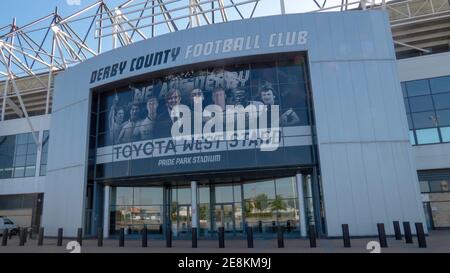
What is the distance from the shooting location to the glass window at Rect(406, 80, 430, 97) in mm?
21848

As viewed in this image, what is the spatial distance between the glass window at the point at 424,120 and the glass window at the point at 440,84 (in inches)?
62.1

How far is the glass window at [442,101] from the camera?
21.3 meters

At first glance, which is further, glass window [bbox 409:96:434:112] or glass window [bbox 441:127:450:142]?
glass window [bbox 409:96:434:112]

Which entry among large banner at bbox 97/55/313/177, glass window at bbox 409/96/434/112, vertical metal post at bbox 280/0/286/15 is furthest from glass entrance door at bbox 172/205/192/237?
glass window at bbox 409/96/434/112

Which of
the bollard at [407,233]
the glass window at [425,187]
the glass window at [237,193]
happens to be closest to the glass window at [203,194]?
the glass window at [237,193]

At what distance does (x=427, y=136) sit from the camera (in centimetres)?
2134

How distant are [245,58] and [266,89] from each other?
81.1 inches

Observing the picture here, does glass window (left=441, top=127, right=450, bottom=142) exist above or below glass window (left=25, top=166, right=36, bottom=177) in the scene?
below

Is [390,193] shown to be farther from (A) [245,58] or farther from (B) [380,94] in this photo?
(A) [245,58]

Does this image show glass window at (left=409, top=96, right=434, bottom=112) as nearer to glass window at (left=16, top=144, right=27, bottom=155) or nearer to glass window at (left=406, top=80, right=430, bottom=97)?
glass window at (left=406, top=80, right=430, bottom=97)

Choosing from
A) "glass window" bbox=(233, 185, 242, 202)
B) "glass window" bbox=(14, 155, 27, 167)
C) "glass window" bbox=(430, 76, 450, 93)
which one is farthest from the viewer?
"glass window" bbox=(14, 155, 27, 167)

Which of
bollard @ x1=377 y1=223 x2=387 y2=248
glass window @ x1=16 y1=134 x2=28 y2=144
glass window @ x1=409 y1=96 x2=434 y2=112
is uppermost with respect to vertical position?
glass window @ x1=16 y1=134 x2=28 y2=144

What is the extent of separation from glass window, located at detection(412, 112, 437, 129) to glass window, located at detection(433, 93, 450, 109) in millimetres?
627

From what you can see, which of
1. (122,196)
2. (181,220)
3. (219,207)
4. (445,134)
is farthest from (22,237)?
(445,134)
